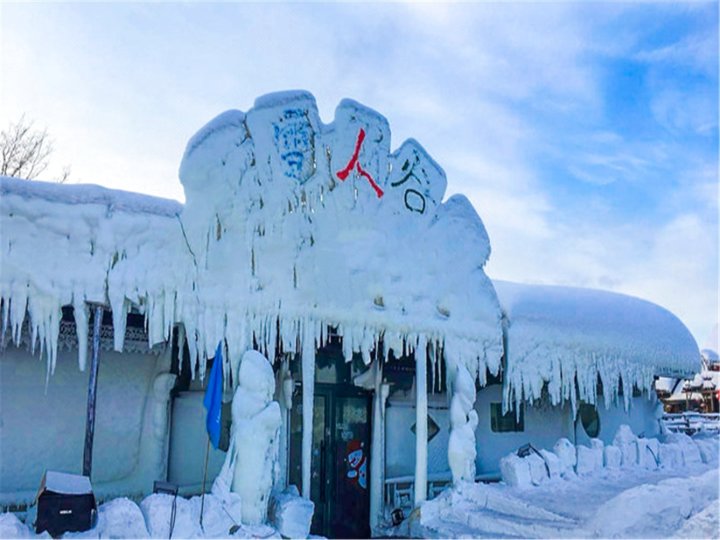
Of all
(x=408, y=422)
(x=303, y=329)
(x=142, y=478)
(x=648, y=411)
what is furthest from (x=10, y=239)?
(x=648, y=411)

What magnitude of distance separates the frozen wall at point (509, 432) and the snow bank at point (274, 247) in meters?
3.37

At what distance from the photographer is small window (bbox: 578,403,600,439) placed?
1722 cm

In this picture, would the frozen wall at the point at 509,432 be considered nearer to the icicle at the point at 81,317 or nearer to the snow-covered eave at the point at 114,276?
the snow-covered eave at the point at 114,276

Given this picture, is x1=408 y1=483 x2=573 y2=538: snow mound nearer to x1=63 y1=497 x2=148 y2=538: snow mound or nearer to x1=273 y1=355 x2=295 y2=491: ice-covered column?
x1=273 y1=355 x2=295 y2=491: ice-covered column

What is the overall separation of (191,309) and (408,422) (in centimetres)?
632

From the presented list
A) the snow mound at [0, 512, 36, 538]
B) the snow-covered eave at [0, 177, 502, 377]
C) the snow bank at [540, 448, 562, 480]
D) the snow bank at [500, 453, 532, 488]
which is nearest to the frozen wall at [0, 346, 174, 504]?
the snow-covered eave at [0, 177, 502, 377]

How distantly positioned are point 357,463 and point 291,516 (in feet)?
12.9

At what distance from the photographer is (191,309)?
8.98 meters

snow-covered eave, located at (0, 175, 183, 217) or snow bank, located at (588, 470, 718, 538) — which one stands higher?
snow-covered eave, located at (0, 175, 183, 217)

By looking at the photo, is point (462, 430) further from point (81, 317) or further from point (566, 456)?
point (81, 317)

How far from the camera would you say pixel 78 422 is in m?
10.4

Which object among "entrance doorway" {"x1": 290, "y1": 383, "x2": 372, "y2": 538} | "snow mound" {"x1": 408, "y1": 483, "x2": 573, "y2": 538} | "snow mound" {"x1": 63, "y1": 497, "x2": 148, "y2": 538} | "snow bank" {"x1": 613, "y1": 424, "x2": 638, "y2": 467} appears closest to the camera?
"snow mound" {"x1": 63, "y1": 497, "x2": 148, "y2": 538}

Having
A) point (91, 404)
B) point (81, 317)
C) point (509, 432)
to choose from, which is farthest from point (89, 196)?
point (509, 432)

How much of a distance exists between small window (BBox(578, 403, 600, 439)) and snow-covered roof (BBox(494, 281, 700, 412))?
7.05 feet
